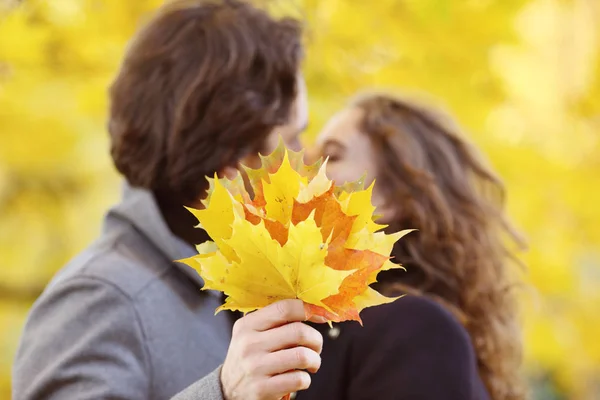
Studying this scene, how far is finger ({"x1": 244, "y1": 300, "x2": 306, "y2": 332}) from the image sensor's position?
0.97 metres

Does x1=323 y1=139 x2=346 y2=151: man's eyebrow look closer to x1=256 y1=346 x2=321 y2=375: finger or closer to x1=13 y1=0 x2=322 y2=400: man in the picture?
x1=13 y1=0 x2=322 y2=400: man

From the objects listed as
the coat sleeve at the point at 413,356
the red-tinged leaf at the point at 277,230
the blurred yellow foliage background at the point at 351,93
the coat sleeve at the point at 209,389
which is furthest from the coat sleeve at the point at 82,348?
the blurred yellow foliage background at the point at 351,93

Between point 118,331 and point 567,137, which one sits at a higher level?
point 567,137

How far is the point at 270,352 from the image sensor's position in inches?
38.5

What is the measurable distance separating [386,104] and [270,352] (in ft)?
3.71

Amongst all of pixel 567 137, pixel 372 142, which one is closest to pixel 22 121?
pixel 372 142

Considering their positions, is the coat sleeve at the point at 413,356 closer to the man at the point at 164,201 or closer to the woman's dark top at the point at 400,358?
the woman's dark top at the point at 400,358

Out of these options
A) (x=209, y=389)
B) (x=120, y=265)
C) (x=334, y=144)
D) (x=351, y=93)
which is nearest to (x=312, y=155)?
(x=334, y=144)

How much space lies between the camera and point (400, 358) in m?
1.38

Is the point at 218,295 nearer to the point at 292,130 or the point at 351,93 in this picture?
the point at 292,130

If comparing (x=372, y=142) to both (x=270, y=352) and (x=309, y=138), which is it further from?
(x=270, y=352)

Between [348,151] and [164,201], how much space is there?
1.55 feet

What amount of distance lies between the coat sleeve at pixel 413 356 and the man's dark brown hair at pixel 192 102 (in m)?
0.49

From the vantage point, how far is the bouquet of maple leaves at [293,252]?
0.94 metres
